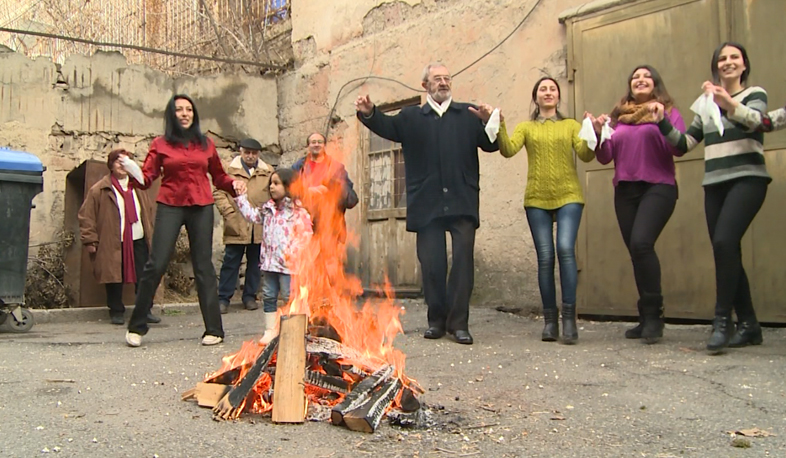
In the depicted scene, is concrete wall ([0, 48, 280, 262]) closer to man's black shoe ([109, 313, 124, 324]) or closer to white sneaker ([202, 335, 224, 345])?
man's black shoe ([109, 313, 124, 324])

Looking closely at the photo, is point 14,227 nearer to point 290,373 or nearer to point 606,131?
point 290,373

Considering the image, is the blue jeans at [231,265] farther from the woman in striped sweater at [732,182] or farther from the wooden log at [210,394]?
the woman in striped sweater at [732,182]

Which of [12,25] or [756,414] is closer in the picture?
[756,414]

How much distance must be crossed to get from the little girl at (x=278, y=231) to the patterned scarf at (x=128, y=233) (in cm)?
243

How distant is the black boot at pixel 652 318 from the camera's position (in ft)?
16.3

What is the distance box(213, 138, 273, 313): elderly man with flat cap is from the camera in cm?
816

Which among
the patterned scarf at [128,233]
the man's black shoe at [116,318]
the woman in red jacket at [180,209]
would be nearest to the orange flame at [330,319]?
the woman in red jacket at [180,209]

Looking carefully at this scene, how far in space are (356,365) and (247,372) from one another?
523 mm

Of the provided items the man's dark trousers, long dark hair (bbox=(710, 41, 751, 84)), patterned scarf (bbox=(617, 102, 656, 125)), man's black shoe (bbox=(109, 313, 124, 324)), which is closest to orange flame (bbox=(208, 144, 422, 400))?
the man's dark trousers

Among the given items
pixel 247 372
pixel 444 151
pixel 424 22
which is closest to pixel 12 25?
pixel 424 22

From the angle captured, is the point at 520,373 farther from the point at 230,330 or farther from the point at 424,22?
the point at 424,22

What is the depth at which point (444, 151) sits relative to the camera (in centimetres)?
533

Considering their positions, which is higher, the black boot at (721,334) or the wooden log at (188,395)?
the black boot at (721,334)

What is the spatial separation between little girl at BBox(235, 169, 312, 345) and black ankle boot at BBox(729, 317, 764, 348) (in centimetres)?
327
